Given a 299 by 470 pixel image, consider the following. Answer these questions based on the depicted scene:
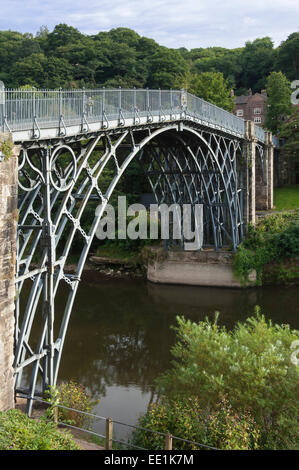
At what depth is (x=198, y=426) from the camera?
37.7 feet

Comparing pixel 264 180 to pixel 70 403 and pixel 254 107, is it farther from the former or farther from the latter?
pixel 70 403

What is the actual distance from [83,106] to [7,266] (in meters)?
5.86

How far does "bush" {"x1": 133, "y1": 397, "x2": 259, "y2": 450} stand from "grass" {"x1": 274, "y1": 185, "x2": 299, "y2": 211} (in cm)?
3484

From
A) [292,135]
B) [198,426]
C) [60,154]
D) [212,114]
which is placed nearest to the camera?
[198,426]

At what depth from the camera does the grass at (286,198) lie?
4596 centimetres

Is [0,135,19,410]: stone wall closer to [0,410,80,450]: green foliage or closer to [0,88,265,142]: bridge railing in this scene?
[0,410,80,450]: green foliage

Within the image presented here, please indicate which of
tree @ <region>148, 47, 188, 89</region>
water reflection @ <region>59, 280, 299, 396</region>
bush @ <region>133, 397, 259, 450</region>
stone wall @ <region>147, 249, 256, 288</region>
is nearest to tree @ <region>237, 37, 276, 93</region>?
tree @ <region>148, 47, 188, 89</region>

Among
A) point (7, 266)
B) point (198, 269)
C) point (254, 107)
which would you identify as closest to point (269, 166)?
point (198, 269)

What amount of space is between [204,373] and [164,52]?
218ft

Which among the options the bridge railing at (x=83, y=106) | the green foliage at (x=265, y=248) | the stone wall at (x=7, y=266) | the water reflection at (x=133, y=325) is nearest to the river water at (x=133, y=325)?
the water reflection at (x=133, y=325)

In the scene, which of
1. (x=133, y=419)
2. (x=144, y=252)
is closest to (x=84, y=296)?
(x=144, y=252)

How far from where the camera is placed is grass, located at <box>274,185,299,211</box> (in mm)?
45963
